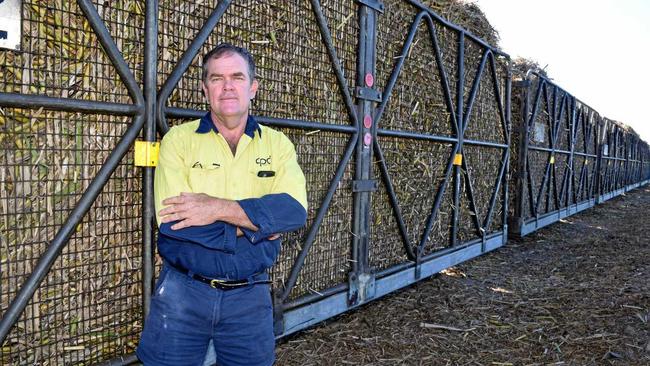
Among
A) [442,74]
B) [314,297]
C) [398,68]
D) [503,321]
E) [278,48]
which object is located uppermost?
[442,74]

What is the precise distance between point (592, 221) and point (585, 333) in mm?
8650

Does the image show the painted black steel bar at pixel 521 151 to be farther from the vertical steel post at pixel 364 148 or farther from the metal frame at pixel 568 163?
A: the vertical steel post at pixel 364 148

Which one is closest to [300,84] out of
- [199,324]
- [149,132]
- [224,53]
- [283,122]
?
[283,122]

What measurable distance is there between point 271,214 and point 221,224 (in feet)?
0.74

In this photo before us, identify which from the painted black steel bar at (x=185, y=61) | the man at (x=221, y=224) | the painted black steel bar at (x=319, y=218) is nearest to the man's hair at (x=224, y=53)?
the man at (x=221, y=224)

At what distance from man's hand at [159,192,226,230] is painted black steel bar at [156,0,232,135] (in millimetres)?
817

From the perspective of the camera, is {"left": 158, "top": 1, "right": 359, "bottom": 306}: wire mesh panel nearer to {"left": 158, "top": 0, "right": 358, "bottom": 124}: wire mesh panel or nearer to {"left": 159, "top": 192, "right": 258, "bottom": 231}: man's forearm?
{"left": 158, "top": 0, "right": 358, "bottom": 124}: wire mesh panel

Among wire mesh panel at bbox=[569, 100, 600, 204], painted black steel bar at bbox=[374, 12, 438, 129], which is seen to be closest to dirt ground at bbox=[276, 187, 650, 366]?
painted black steel bar at bbox=[374, 12, 438, 129]

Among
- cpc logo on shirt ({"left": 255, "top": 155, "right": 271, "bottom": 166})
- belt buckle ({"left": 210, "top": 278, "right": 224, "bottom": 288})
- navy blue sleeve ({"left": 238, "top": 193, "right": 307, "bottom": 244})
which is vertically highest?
cpc logo on shirt ({"left": 255, "top": 155, "right": 271, "bottom": 166})

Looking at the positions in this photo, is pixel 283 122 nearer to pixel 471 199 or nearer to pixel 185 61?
pixel 185 61

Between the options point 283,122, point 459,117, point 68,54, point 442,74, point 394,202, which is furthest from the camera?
point 459,117

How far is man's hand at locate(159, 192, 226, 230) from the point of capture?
83.3 inches

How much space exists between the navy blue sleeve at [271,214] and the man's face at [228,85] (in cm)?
44

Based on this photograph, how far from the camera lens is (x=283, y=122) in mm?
3535
